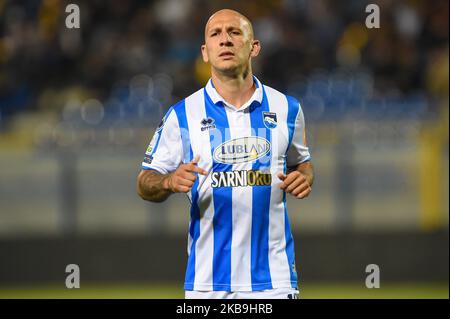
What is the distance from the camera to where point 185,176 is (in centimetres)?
450

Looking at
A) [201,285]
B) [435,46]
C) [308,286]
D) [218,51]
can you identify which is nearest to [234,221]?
[201,285]

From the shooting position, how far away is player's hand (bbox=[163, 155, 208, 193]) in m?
4.49

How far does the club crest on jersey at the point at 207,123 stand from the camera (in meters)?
4.84

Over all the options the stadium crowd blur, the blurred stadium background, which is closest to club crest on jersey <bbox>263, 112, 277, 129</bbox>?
the blurred stadium background

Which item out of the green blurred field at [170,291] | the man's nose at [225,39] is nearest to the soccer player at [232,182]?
the man's nose at [225,39]

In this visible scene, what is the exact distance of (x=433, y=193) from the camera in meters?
10.8

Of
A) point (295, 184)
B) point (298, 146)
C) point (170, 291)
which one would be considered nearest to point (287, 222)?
point (295, 184)

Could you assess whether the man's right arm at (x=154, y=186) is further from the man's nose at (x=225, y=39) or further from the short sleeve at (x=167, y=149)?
the man's nose at (x=225, y=39)

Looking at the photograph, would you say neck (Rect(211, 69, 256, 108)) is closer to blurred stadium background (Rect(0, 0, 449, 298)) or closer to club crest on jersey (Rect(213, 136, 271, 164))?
club crest on jersey (Rect(213, 136, 271, 164))

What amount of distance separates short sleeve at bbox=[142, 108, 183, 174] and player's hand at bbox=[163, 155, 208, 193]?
0.26 meters

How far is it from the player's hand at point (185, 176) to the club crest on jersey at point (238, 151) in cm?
17
